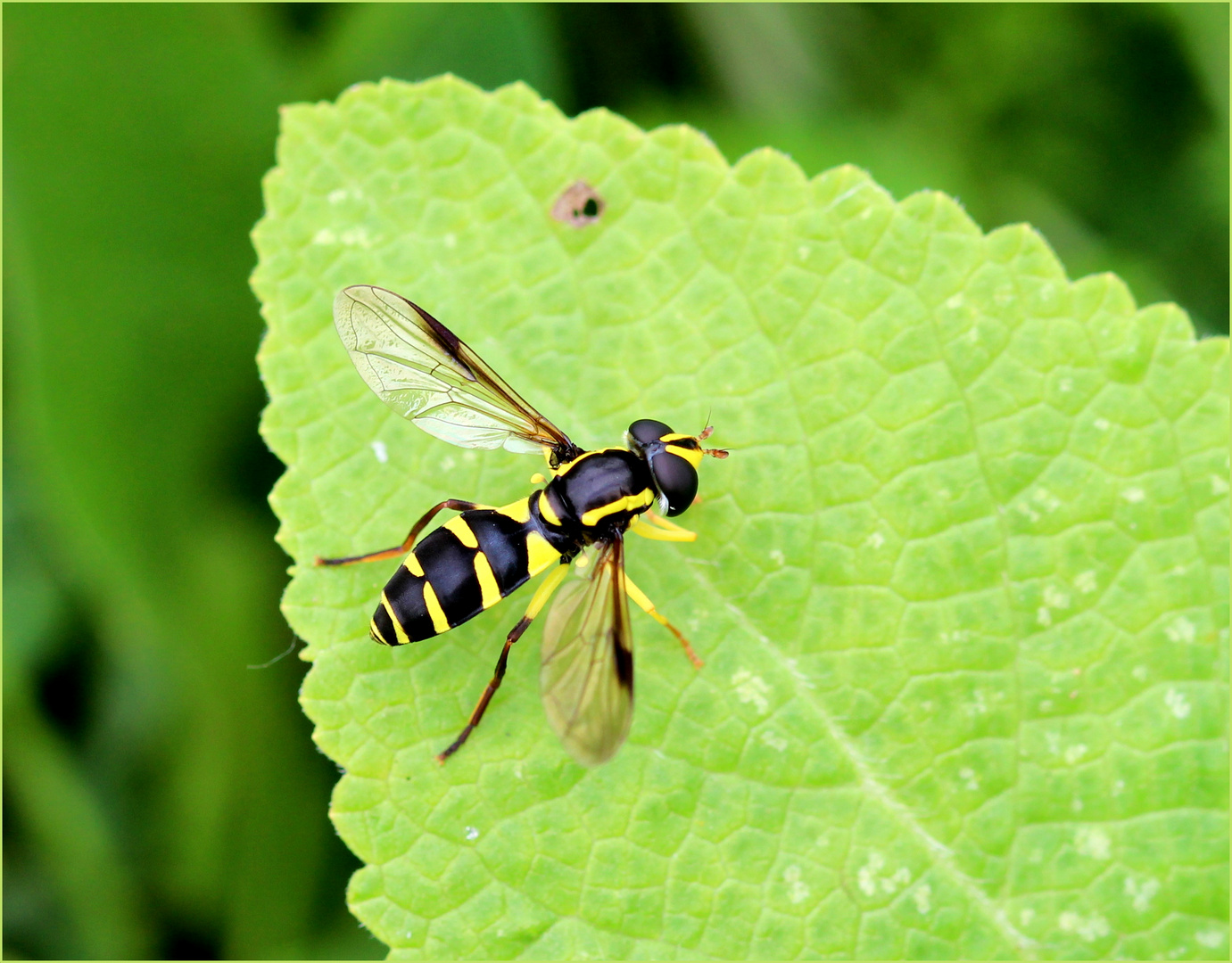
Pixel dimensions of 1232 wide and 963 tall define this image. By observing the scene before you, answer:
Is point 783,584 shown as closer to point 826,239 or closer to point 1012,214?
point 826,239

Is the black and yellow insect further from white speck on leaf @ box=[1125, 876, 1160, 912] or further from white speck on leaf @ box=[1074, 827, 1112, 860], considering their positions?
white speck on leaf @ box=[1125, 876, 1160, 912]

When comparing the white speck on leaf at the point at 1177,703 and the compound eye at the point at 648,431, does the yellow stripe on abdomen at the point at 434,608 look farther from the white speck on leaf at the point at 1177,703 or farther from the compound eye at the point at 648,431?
the white speck on leaf at the point at 1177,703

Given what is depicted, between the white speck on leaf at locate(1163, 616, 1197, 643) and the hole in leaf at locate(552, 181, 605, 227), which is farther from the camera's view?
the hole in leaf at locate(552, 181, 605, 227)

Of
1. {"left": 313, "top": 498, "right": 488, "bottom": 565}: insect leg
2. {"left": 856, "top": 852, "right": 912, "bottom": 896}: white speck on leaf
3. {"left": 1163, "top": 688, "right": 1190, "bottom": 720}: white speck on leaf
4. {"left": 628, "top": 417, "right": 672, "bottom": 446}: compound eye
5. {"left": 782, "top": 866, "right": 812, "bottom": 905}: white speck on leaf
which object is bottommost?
{"left": 856, "top": 852, "right": 912, "bottom": 896}: white speck on leaf

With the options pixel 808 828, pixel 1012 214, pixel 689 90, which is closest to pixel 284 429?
pixel 808 828

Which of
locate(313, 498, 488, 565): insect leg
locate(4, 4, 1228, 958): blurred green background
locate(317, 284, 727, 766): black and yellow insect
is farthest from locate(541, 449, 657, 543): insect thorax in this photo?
locate(4, 4, 1228, 958): blurred green background

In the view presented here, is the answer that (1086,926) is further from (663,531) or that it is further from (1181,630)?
(663,531)
